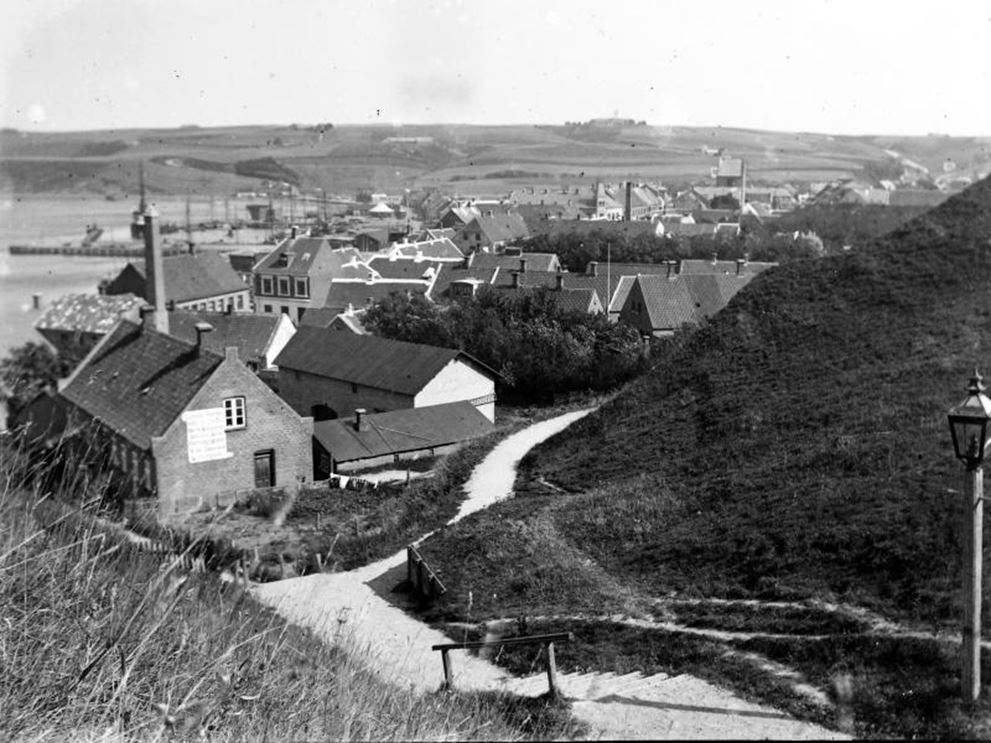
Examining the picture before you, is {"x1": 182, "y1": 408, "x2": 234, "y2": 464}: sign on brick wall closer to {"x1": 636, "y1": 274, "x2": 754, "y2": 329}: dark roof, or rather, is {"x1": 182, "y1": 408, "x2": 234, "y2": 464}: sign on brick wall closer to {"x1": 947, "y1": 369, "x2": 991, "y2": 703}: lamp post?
{"x1": 947, "y1": 369, "x2": 991, "y2": 703}: lamp post

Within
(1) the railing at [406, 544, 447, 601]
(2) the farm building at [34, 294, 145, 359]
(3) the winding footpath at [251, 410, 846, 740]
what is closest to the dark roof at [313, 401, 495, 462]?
(1) the railing at [406, 544, 447, 601]

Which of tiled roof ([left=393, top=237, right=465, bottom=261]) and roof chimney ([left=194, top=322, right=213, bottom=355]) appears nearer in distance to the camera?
roof chimney ([left=194, top=322, right=213, bottom=355])

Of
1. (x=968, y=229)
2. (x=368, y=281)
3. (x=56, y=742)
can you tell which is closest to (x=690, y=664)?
(x=56, y=742)

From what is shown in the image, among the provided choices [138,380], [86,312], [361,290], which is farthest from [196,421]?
[361,290]

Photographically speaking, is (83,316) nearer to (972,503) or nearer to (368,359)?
(368,359)

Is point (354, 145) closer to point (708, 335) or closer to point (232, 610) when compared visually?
point (708, 335)

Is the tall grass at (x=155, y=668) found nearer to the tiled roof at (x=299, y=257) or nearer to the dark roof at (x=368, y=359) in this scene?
the dark roof at (x=368, y=359)
